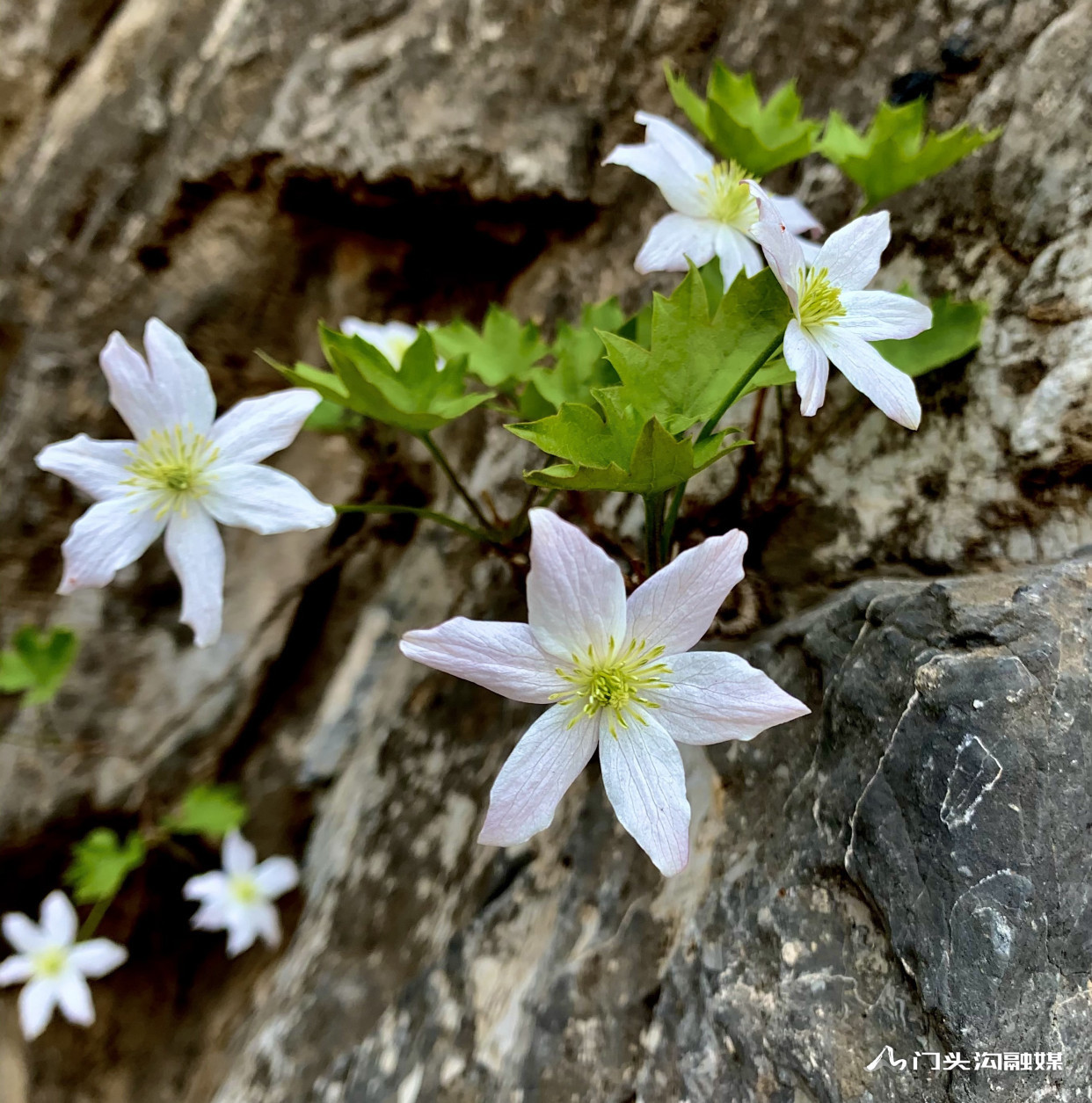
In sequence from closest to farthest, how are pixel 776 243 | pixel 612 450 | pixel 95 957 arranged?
pixel 776 243 < pixel 612 450 < pixel 95 957

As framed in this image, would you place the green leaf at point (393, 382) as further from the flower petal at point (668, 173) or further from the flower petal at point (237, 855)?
the flower petal at point (237, 855)

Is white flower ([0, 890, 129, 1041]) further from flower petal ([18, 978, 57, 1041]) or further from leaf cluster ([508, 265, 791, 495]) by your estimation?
leaf cluster ([508, 265, 791, 495])

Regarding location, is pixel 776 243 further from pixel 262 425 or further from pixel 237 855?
pixel 237 855

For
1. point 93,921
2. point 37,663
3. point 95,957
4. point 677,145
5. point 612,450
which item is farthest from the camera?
point 93,921

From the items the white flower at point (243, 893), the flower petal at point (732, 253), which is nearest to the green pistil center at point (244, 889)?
the white flower at point (243, 893)

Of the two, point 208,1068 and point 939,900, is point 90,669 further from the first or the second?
point 939,900

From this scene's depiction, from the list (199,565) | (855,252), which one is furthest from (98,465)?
(855,252)
